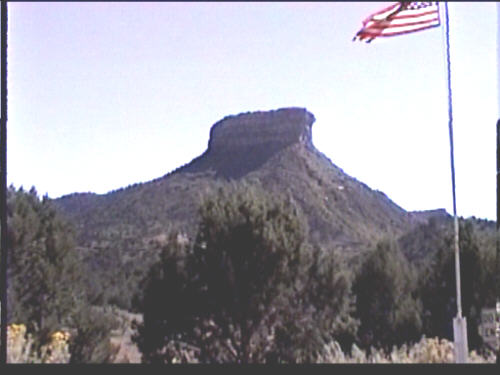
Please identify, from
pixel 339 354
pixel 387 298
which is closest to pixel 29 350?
pixel 339 354

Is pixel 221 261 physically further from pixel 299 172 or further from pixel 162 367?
pixel 162 367

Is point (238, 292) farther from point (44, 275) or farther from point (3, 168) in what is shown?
point (3, 168)

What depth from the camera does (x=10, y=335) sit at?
49.0ft

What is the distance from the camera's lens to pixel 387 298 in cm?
2808

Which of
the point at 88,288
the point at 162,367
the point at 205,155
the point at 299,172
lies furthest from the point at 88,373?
the point at 205,155

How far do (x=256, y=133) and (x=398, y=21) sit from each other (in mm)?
27161

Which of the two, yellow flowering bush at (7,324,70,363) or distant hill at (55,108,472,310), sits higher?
distant hill at (55,108,472,310)

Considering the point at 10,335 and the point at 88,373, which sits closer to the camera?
the point at 88,373

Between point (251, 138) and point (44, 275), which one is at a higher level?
point (251, 138)

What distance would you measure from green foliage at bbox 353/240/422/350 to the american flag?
13404 millimetres

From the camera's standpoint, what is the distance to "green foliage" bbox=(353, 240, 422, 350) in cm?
2601

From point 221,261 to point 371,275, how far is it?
7.10 meters

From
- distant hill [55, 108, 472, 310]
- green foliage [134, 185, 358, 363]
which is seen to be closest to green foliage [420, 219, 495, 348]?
green foliage [134, 185, 358, 363]

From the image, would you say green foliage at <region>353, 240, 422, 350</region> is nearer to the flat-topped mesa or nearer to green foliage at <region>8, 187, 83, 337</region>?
green foliage at <region>8, 187, 83, 337</region>
